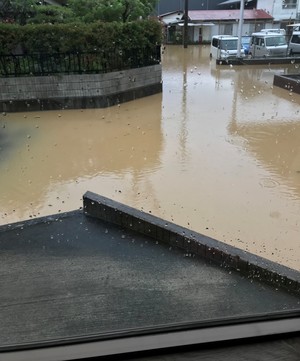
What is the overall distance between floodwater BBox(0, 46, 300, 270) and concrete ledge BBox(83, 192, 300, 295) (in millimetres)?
532

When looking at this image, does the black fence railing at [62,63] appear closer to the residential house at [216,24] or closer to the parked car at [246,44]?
the parked car at [246,44]

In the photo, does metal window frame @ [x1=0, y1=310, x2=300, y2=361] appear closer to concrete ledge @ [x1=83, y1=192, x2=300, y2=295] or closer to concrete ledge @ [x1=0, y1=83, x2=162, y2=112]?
concrete ledge @ [x1=83, y1=192, x2=300, y2=295]

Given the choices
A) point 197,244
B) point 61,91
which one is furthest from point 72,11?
point 197,244

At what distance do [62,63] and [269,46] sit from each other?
34.3 feet

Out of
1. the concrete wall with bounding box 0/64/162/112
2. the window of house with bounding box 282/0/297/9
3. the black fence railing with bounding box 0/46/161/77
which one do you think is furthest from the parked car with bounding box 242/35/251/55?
the concrete wall with bounding box 0/64/162/112

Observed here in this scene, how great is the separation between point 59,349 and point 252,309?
4.46 feet

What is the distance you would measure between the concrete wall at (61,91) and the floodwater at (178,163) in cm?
25

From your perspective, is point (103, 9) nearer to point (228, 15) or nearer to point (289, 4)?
point (228, 15)

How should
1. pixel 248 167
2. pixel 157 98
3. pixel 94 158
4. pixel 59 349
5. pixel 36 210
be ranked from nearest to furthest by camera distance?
1. pixel 59 349
2. pixel 36 210
3. pixel 248 167
4. pixel 94 158
5. pixel 157 98

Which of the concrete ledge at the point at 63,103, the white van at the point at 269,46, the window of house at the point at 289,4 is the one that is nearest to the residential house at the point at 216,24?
the window of house at the point at 289,4

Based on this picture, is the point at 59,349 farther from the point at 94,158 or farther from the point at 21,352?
the point at 94,158

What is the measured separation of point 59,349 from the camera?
1090 mm

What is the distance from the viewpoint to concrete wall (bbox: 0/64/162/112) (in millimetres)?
7453

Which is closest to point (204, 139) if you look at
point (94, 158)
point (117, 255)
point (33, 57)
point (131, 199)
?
point (94, 158)
